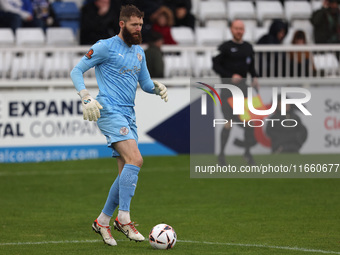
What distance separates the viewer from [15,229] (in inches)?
392

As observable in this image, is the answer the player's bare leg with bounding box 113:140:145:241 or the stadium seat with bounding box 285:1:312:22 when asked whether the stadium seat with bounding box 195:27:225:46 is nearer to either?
the stadium seat with bounding box 285:1:312:22

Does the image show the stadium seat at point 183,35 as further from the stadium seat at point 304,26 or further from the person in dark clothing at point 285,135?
the person in dark clothing at point 285,135

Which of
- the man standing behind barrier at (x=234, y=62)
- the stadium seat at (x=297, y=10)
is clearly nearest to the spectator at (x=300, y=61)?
the man standing behind barrier at (x=234, y=62)

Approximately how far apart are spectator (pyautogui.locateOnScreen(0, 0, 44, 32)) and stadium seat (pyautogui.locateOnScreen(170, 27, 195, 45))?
3.03m

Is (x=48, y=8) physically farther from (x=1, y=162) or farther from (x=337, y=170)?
(x=337, y=170)

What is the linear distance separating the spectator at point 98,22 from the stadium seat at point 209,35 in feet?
6.46

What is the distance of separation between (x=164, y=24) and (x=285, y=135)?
154 inches

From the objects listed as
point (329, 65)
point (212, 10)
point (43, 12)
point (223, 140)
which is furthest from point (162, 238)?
point (212, 10)

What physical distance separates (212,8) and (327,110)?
4901 mm

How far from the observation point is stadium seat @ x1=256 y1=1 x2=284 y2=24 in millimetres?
21453

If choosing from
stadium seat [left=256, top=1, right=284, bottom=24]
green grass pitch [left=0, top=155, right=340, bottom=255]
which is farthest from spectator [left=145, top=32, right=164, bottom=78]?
stadium seat [left=256, top=1, right=284, bottom=24]

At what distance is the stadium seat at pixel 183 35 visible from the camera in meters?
20.1

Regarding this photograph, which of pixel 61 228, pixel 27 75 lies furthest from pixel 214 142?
pixel 61 228

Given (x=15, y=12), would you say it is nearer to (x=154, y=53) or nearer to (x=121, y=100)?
(x=154, y=53)
